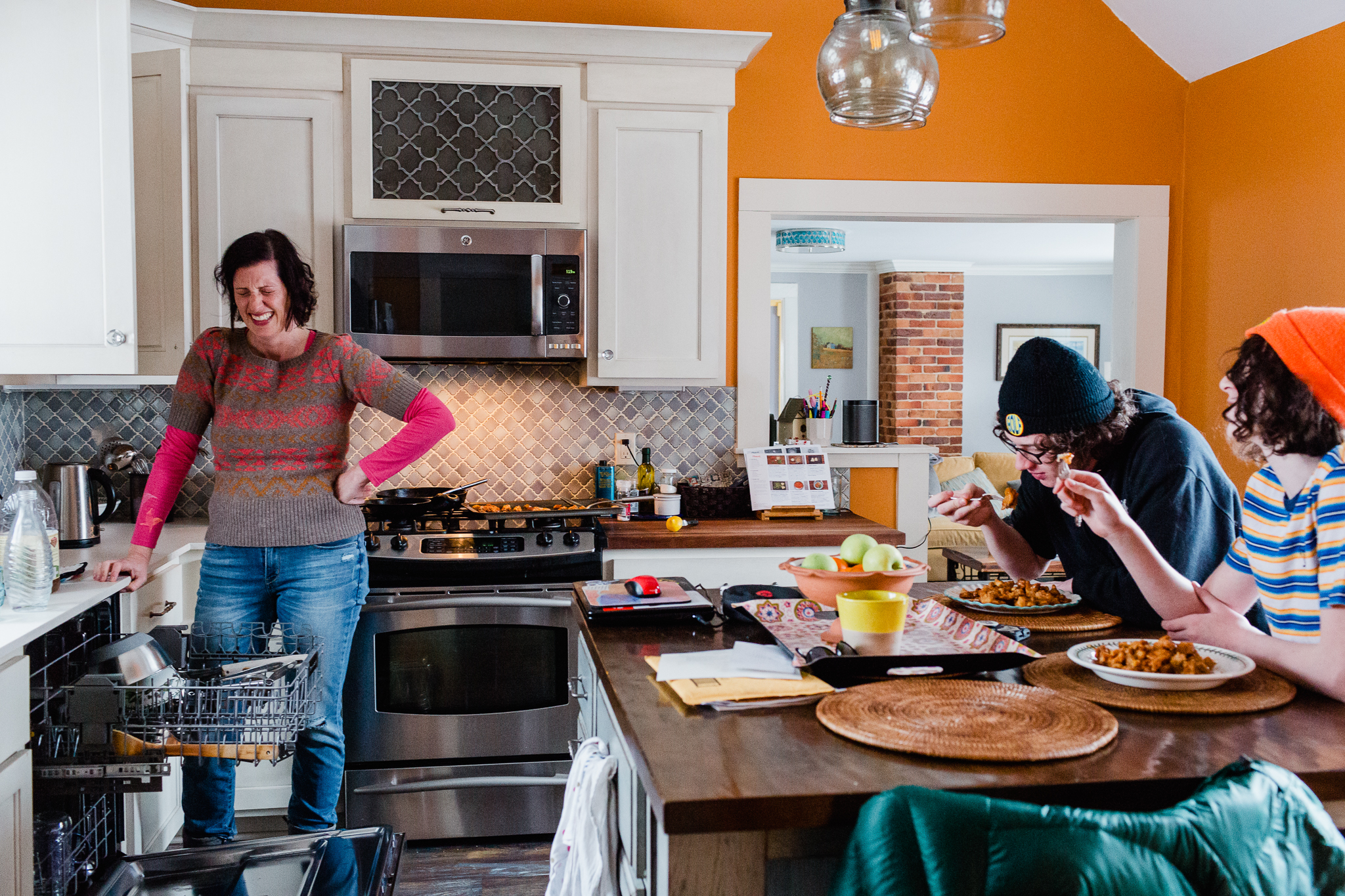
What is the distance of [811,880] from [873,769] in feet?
0.52

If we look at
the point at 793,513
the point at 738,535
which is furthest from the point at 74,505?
the point at 793,513

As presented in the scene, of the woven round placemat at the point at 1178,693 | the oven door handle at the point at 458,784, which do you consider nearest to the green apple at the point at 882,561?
the woven round placemat at the point at 1178,693

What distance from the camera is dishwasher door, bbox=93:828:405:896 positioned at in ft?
6.30

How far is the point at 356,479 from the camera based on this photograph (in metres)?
2.48

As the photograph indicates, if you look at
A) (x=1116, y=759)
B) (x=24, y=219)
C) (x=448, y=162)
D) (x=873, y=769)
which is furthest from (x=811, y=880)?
(x=448, y=162)

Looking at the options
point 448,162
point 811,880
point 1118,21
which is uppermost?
point 1118,21

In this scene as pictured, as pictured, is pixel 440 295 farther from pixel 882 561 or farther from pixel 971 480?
pixel 971 480

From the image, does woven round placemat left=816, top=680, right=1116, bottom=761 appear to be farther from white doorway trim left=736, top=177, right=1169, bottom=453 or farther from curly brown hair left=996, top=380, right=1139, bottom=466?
white doorway trim left=736, top=177, right=1169, bottom=453

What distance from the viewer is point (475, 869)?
2889mm

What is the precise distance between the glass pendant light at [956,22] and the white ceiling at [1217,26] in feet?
7.80

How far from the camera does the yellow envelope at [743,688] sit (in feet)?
4.32

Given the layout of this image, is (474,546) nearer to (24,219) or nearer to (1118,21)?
(24,219)

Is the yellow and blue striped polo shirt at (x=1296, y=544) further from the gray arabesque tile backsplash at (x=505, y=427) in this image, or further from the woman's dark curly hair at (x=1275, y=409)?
the gray arabesque tile backsplash at (x=505, y=427)

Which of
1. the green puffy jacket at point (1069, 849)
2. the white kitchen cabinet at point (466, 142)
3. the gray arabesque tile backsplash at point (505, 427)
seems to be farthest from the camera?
the gray arabesque tile backsplash at point (505, 427)
